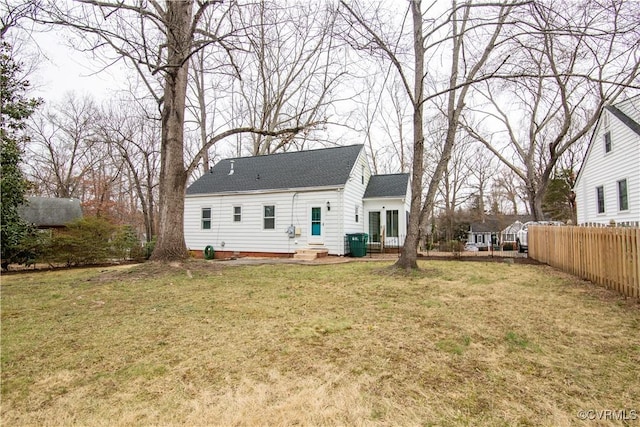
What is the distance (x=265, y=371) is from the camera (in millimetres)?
3074

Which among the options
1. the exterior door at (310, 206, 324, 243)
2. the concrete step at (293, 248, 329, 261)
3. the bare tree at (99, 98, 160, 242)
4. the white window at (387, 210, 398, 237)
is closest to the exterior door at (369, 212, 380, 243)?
the white window at (387, 210, 398, 237)

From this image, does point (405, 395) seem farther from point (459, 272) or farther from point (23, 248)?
point (23, 248)

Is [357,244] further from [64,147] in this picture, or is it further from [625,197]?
[64,147]

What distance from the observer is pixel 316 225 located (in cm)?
1498

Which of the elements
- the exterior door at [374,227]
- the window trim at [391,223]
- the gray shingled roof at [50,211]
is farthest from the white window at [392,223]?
the gray shingled roof at [50,211]

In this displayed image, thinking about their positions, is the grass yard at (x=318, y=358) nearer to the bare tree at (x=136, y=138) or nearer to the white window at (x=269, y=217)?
the white window at (x=269, y=217)

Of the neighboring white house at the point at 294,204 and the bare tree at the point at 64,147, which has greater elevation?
the bare tree at the point at 64,147

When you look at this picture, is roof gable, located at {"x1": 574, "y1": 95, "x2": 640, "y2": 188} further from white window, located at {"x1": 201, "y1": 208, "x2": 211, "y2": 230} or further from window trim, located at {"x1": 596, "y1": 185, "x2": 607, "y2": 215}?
white window, located at {"x1": 201, "y1": 208, "x2": 211, "y2": 230}

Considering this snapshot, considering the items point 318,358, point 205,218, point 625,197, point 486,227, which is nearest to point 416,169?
point 318,358

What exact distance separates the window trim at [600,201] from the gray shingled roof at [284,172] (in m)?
12.2

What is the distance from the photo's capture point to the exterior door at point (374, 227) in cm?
1711

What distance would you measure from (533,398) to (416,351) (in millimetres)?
1143

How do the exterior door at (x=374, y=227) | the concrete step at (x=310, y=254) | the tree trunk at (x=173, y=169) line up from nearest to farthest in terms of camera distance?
the tree trunk at (x=173, y=169), the concrete step at (x=310, y=254), the exterior door at (x=374, y=227)

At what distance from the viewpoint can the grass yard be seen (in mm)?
2428
